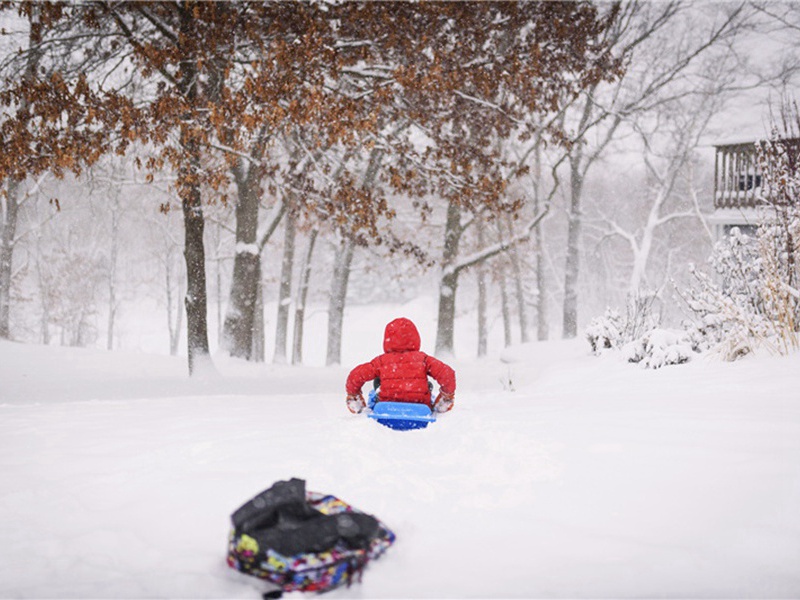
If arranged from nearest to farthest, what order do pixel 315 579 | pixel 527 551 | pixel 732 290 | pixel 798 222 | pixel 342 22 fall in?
pixel 315 579, pixel 527 551, pixel 798 222, pixel 732 290, pixel 342 22

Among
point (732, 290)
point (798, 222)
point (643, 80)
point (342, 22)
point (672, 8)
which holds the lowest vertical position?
point (732, 290)

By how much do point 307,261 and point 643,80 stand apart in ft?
44.0

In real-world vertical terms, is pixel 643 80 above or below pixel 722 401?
above

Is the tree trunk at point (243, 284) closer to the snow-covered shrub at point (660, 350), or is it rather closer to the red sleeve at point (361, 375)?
the snow-covered shrub at point (660, 350)

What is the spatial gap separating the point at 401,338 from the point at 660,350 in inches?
174

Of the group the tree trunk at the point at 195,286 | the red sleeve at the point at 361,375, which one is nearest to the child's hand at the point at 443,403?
the red sleeve at the point at 361,375

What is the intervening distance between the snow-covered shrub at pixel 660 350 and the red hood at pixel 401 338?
4.08 meters

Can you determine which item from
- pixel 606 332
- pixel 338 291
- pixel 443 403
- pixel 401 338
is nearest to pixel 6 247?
pixel 338 291

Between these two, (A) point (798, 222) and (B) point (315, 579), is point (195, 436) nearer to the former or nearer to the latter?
(B) point (315, 579)

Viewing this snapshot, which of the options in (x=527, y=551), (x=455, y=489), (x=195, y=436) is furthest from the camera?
(x=195, y=436)

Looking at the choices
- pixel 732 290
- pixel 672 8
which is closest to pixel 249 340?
pixel 732 290

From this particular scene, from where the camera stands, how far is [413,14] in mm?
9188

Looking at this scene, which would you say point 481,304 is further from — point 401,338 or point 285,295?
point 401,338

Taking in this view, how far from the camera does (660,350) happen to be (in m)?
7.69
